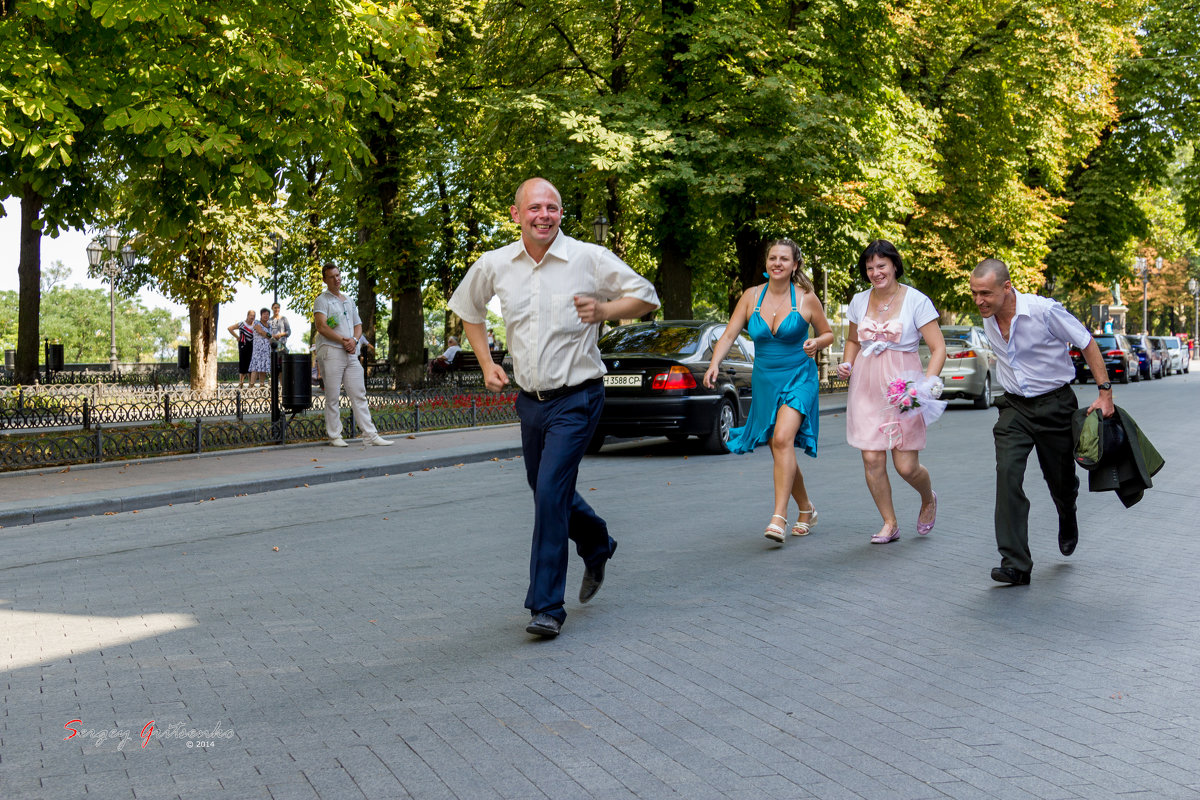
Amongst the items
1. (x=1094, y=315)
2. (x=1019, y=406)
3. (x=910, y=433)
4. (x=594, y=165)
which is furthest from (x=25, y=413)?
(x=1094, y=315)

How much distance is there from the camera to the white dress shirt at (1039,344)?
6488 mm

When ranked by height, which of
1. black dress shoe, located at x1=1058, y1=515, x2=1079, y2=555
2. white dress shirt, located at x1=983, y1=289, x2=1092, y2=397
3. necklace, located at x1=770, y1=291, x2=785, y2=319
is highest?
necklace, located at x1=770, y1=291, x2=785, y2=319

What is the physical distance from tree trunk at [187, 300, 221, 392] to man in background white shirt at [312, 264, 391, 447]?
13756 mm

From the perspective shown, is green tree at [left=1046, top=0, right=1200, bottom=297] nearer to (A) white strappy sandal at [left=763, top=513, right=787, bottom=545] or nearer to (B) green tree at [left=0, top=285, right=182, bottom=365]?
(A) white strappy sandal at [left=763, top=513, right=787, bottom=545]

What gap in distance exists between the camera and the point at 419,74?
91.6ft

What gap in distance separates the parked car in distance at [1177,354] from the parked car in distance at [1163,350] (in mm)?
488

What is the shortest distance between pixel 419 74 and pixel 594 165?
28.8 ft

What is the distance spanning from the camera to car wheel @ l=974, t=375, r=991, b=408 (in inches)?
949

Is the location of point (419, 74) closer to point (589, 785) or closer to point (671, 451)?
point (671, 451)

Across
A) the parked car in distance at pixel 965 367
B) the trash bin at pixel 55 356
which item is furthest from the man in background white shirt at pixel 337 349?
the trash bin at pixel 55 356

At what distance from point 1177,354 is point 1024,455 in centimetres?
→ 5003

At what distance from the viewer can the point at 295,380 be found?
1527 cm

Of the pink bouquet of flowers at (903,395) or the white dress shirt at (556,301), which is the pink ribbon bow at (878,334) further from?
the white dress shirt at (556,301)

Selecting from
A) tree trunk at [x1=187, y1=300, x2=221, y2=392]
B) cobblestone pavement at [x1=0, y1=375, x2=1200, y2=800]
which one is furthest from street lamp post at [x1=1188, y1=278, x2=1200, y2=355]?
cobblestone pavement at [x1=0, y1=375, x2=1200, y2=800]
